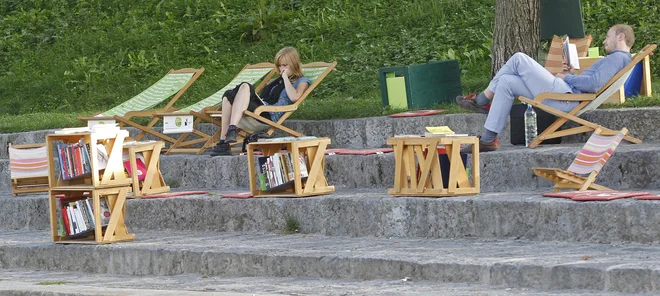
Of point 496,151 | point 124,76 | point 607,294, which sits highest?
point 124,76

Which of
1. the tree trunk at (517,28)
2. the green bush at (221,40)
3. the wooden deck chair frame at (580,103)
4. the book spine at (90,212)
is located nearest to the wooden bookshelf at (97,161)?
the book spine at (90,212)

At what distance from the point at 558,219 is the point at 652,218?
0.55 m

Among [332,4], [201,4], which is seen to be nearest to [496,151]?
[332,4]

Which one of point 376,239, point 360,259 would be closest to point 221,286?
point 360,259

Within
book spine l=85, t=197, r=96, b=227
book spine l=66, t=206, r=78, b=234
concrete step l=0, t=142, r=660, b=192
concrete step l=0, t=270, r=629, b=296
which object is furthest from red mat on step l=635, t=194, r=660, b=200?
book spine l=66, t=206, r=78, b=234

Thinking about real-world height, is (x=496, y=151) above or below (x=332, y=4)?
below

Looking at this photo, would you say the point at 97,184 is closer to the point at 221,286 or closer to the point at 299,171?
the point at 299,171

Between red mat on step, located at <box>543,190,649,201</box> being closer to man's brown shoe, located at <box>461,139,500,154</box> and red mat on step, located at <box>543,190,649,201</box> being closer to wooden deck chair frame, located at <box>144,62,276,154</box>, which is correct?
man's brown shoe, located at <box>461,139,500,154</box>

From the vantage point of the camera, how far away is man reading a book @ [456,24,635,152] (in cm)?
864

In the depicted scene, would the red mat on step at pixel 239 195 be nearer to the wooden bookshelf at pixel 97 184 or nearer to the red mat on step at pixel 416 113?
the wooden bookshelf at pixel 97 184

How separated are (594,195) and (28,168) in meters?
4.86

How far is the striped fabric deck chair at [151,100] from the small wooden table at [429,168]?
11.8ft

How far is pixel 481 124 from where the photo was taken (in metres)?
9.55

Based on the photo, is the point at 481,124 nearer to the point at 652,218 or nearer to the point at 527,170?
the point at 527,170
